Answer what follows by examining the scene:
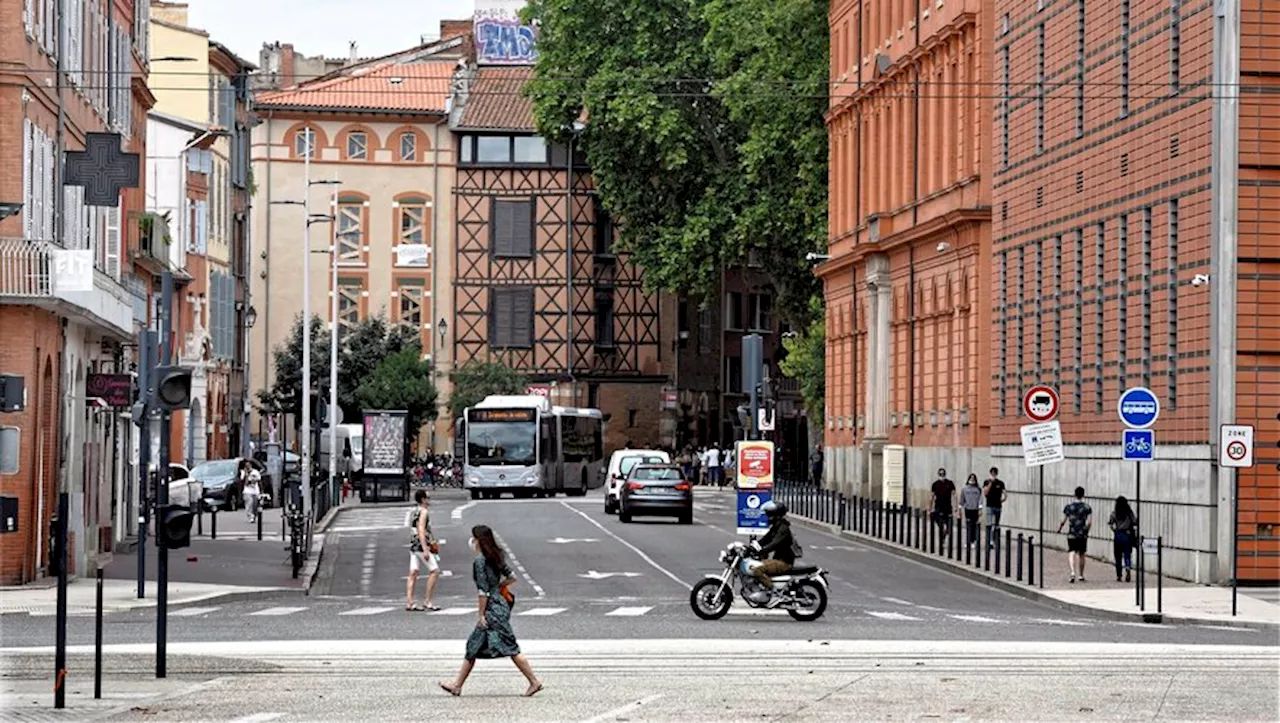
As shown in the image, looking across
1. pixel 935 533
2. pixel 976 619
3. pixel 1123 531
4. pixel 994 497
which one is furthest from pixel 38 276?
pixel 935 533

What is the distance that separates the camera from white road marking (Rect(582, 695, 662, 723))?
64.8 ft

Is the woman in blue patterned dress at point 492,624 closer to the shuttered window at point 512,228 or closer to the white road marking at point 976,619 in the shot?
the white road marking at point 976,619

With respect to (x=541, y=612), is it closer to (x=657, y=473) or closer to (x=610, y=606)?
(x=610, y=606)

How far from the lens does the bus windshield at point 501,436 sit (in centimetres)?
8512

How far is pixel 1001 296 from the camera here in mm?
59062

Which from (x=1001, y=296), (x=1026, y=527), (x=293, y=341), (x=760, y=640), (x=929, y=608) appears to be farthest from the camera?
(x=293, y=341)

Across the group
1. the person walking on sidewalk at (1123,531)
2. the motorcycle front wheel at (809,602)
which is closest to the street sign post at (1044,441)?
the person walking on sidewalk at (1123,531)

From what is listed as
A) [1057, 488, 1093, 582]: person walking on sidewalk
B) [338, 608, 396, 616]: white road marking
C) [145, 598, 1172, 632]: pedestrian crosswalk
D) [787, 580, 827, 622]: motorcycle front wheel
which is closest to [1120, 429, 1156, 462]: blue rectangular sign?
[145, 598, 1172, 632]: pedestrian crosswalk

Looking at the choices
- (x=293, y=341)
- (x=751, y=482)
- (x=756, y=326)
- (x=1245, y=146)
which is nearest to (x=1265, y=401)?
(x=1245, y=146)

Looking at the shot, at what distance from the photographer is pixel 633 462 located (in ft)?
230

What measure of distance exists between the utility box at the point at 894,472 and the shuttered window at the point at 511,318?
40.4 meters

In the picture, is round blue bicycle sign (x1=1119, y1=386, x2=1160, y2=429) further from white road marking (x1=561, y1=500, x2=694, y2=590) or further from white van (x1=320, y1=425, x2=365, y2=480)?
white van (x1=320, y1=425, x2=365, y2=480)

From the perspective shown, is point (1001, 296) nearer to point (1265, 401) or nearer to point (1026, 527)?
point (1026, 527)

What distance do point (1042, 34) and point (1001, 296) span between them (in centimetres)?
629
